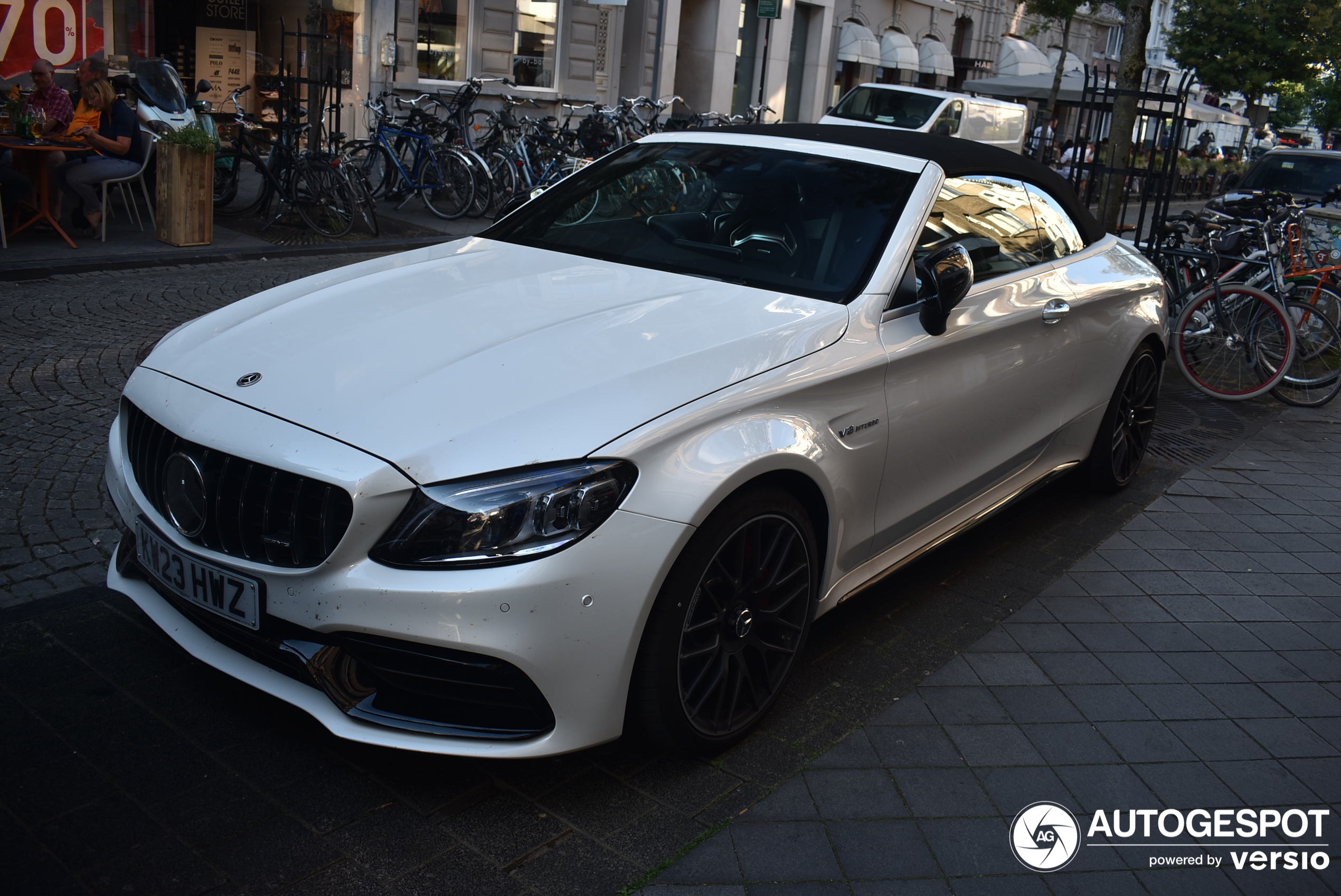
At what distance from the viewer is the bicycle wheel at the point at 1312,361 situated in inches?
309

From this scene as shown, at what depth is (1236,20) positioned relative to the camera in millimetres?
35188

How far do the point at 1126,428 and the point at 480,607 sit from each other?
12.9ft

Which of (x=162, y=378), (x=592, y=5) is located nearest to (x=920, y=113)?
(x=592, y=5)

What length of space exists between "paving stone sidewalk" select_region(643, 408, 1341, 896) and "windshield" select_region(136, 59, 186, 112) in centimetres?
1019

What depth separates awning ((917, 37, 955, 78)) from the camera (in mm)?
35094

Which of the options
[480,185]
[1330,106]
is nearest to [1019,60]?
[1330,106]

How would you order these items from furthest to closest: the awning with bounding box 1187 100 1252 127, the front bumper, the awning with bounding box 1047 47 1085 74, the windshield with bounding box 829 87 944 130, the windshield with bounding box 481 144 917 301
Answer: the awning with bounding box 1047 47 1085 74
the awning with bounding box 1187 100 1252 127
the windshield with bounding box 829 87 944 130
the windshield with bounding box 481 144 917 301
the front bumper

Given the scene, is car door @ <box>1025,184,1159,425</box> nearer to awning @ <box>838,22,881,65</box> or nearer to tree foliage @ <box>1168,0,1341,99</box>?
awning @ <box>838,22,881,65</box>

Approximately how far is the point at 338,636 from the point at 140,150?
886 cm

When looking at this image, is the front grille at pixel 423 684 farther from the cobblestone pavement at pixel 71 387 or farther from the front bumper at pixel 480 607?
the cobblestone pavement at pixel 71 387

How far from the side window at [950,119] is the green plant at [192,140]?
10.3m

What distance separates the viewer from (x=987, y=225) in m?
4.12

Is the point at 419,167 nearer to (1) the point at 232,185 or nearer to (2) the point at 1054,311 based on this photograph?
(1) the point at 232,185

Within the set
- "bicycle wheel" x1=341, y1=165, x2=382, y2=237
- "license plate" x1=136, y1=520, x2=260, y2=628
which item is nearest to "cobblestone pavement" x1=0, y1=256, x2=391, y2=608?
"license plate" x1=136, y1=520, x2=260, y2=628
